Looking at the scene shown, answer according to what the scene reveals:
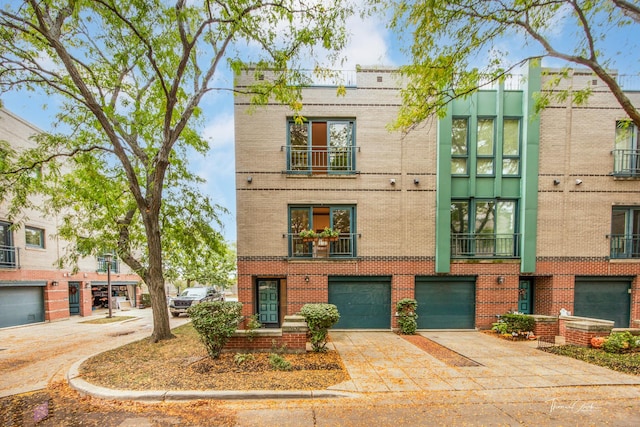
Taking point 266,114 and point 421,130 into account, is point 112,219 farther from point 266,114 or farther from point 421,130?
point 421,130

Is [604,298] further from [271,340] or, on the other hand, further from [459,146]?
[271,340]

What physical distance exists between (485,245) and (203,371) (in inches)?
396

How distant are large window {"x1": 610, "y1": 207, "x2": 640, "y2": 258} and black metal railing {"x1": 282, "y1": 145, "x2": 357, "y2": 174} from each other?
1016cm

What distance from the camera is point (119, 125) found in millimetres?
7852

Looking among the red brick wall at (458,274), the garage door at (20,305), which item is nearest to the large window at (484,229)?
the red brick wall at (458,274)

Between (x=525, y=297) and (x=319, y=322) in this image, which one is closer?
(x=319, y=322)

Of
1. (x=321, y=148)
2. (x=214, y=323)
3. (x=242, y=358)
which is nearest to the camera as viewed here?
(x=242, y=358)

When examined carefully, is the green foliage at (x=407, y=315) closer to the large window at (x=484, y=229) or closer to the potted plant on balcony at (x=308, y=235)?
the large window at (x=484, y=229)

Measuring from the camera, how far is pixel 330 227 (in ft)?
32.8

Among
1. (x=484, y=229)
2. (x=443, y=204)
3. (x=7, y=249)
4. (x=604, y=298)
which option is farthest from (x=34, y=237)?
(x=604, y=298)

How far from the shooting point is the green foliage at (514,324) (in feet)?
27.8

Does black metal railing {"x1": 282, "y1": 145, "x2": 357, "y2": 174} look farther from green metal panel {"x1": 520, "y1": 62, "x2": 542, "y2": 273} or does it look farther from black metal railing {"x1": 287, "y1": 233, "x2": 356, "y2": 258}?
green metal panel {"x1": 520, "y1": 62, "x2": 542, "y2": 273}

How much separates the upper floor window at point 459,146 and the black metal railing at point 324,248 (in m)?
4.74

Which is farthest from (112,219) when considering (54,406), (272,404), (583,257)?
(583,257)
